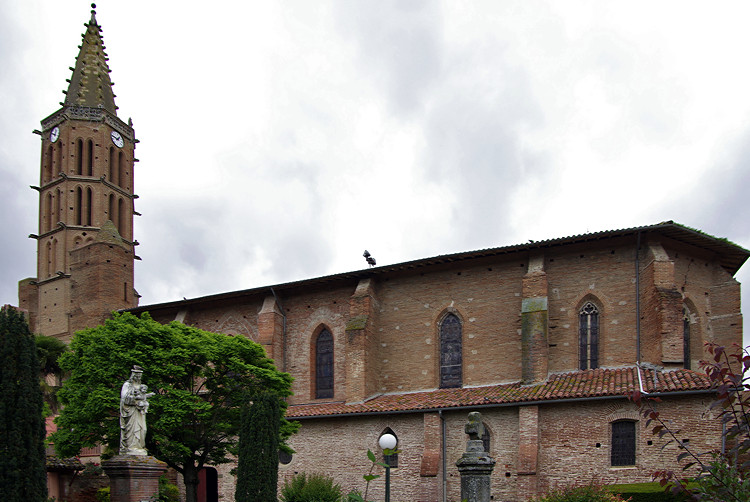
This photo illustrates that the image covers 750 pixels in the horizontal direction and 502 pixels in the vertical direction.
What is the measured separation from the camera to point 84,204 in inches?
1713

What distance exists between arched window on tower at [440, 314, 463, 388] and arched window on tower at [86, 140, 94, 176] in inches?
1080

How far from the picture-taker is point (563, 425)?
22062mm

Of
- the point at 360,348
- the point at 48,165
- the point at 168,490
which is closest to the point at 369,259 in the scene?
the point at 360,348

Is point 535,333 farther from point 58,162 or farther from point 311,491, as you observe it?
point 58,162

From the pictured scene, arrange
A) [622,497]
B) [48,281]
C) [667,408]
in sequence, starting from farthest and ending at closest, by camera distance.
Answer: [48,281]
[667,408]
[622,497]

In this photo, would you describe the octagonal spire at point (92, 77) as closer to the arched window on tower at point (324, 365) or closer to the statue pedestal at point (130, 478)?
the arched window on tower at point (324, 365)

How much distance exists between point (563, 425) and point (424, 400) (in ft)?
16.9

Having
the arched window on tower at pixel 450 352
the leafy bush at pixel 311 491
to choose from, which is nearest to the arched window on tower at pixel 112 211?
the arched window on tower at pixel 450 352

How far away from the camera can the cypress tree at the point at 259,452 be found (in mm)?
18375

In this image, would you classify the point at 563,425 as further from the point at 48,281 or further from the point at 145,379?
the point at 48,281

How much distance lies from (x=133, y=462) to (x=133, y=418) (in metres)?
0.99

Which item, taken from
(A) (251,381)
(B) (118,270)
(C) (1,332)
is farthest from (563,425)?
(B) (118,270)

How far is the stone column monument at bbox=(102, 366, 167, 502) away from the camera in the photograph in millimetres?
12998

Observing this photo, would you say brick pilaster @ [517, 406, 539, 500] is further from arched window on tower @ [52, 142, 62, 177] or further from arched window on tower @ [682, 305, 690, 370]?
A: arched window on tower @ [52, 142, 62, 177]
